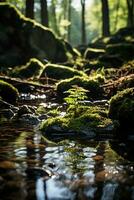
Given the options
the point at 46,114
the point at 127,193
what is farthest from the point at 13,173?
the point at 46,114

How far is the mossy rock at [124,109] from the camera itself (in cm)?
816

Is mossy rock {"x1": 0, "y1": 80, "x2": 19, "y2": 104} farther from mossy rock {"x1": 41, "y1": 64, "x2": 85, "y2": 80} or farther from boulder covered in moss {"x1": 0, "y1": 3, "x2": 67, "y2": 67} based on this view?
boulder covered in moss {"x1": 0, "y1": 3, "x2": 67, "y2": 67}

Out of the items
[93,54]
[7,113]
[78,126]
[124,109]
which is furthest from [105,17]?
[124,109]

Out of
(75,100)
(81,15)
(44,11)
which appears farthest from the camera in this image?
(81,15)

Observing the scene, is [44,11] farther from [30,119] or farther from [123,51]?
[30,119]

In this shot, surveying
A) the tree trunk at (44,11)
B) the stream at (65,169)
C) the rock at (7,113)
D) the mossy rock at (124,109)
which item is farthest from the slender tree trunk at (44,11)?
the stream at (65,169)

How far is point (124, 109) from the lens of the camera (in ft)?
27.0

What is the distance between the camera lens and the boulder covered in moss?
24.1 m

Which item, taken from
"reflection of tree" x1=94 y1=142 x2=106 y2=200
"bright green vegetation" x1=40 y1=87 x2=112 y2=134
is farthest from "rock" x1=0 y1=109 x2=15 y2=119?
"reflection of tree" x1=94 y1=142 x2=106 y2=200

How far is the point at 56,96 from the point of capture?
15062mm

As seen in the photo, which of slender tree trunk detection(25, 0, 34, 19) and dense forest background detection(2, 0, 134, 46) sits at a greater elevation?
dense forest background detection(2, 0, 134, 46)

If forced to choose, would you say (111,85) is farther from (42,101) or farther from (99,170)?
(99,170)

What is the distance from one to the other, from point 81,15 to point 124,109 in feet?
165

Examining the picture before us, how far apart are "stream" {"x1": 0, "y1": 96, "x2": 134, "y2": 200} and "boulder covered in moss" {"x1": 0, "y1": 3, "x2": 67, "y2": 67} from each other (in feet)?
53.5
